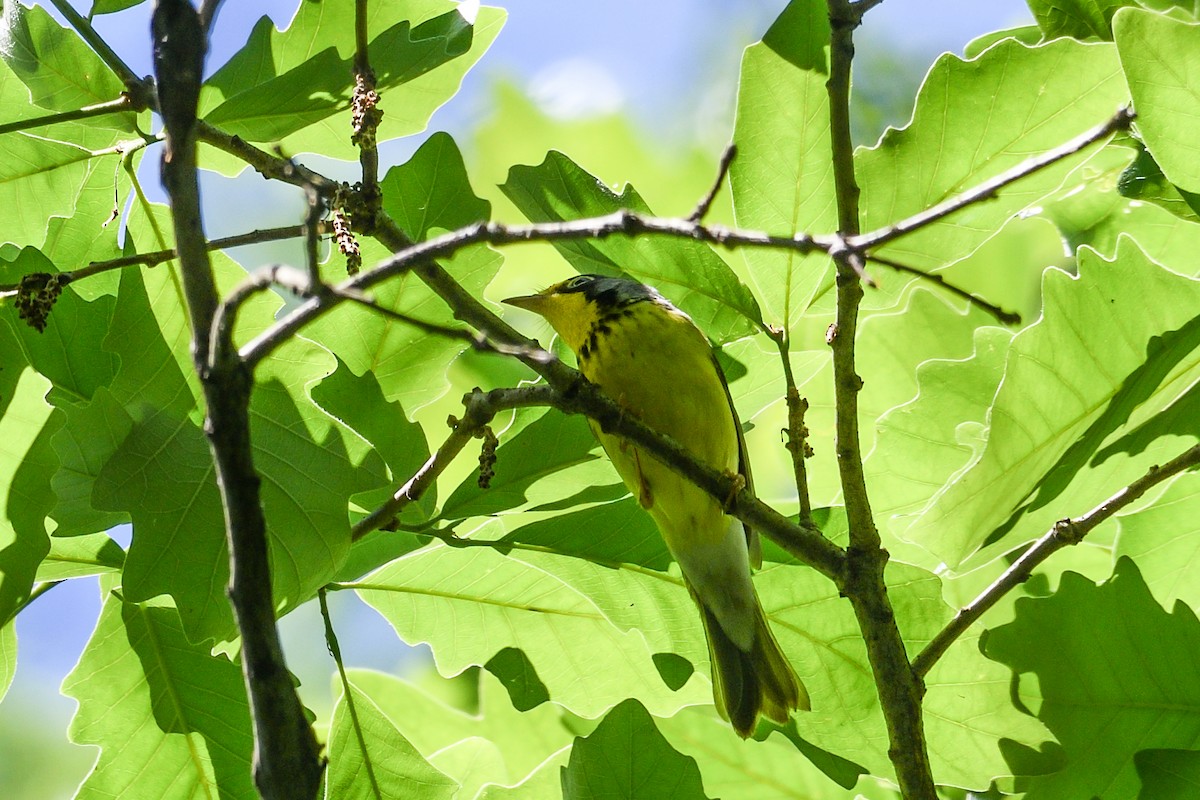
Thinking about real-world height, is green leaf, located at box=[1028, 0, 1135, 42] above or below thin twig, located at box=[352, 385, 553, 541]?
above

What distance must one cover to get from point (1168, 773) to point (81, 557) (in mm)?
1787

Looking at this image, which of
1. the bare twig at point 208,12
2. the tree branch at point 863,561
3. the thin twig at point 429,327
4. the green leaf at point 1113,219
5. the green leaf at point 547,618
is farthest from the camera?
the green leaf at point 1113,219

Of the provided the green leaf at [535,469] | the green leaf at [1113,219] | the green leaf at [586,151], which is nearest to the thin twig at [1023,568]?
the green leaf at [535,469]

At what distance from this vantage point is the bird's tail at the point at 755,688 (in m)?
2.29

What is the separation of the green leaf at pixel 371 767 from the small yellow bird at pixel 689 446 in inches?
24.2

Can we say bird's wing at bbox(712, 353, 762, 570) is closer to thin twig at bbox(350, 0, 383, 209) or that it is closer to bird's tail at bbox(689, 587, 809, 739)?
bird's tail at bbox(689, 587, 809, 739)

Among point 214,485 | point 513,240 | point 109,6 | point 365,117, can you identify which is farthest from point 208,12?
point 109,6

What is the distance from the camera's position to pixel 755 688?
93.7 inches

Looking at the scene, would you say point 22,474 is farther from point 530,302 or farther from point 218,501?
point 530,302

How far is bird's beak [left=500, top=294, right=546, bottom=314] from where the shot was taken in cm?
309

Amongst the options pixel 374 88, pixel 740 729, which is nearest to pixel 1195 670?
pixel 740 729

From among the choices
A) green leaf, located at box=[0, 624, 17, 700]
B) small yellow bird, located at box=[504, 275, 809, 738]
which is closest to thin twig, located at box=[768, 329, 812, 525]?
small yellow bird, located at box=[504, 275, 809, 738]

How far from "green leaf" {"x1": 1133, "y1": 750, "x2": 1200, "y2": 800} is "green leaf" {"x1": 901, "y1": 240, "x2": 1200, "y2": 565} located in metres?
0.40

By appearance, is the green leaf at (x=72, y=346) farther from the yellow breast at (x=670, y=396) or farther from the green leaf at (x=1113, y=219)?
the green leaf at (x=1113, y=219)
